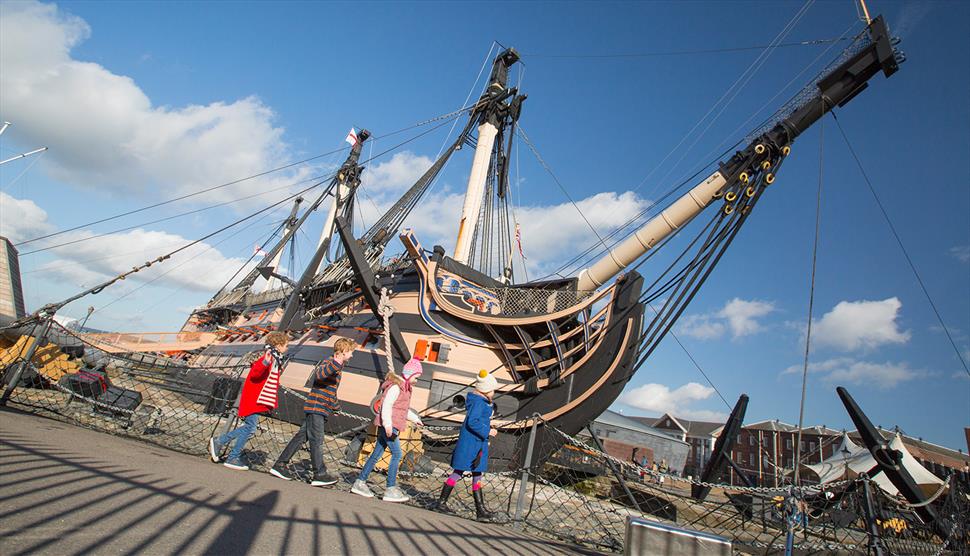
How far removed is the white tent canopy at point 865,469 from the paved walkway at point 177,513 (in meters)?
13.6

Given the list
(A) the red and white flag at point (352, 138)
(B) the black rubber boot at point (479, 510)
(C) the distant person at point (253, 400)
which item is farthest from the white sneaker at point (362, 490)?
(A) the red and white flag at point (352, 138)

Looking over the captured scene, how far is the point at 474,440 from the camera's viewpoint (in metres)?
4.63

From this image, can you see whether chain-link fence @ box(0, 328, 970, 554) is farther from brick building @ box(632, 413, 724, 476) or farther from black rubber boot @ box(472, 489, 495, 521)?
brick building @ box(632, 413, 724, 476)

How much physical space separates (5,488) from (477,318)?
26.0 feet

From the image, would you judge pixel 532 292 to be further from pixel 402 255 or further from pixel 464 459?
pixel 464 459

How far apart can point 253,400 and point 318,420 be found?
0.68 metres

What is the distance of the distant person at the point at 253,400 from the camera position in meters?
4.62

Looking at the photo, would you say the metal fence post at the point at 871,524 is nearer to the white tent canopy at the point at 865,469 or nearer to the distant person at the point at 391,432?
the distant person at the point at 391,432

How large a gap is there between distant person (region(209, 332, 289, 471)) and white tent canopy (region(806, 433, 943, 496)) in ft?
46.9

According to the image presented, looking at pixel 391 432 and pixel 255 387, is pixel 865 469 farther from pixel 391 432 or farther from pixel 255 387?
pixel 255 387

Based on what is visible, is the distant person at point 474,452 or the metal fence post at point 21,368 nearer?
the distant person at point 474,452

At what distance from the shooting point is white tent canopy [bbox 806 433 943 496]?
42.1ft

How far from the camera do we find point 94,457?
360 centimetres

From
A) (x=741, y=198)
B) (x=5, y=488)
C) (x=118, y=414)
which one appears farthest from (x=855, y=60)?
(x=118, y=414)
